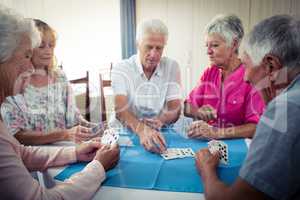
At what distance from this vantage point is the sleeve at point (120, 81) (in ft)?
6.56

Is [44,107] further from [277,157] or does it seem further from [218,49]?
[277,157]

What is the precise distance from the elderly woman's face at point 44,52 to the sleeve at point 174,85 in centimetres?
91

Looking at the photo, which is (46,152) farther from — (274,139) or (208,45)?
(208,45)

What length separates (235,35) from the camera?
1791mm

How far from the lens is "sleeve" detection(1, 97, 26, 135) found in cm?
152

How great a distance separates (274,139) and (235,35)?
1.16 metres

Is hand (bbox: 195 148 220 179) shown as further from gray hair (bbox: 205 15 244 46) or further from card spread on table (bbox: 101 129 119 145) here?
gray hair (bbox: 205 15 244 46)

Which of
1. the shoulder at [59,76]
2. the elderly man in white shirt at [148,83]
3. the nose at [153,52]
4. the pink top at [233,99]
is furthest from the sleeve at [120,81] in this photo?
the pink top at [233,99]

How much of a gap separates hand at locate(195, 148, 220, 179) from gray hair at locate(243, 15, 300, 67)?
18.6 inches

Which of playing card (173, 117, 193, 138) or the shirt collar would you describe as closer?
playing card (173, 117, 193, 138)

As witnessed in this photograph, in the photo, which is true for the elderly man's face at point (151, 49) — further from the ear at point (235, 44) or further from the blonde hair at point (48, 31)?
the blonde hair at point (48, 31)

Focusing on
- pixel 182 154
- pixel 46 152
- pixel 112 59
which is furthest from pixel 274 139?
pixel 112 59

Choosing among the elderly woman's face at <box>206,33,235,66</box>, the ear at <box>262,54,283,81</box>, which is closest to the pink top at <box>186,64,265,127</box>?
the elderly woman's face at <box>206,33,235,66</box>

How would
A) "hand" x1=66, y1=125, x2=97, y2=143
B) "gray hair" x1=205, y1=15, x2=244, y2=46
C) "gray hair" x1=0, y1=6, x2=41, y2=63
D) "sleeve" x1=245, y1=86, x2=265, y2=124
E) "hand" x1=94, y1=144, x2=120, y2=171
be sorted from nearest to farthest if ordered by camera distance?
1. "gray hair" x1=0, y1=6, x2=41, y2=63
2. "hand" x1=94, y1=144, x2=120, y2=171
3. "hand" x1=66, y1=125, x2=97, y2=143
4. "sleeve" x1=245, y1=86, x2=265, y2=124
5. "gray hair" x1=205, y1=15, x2=244, y2=46
